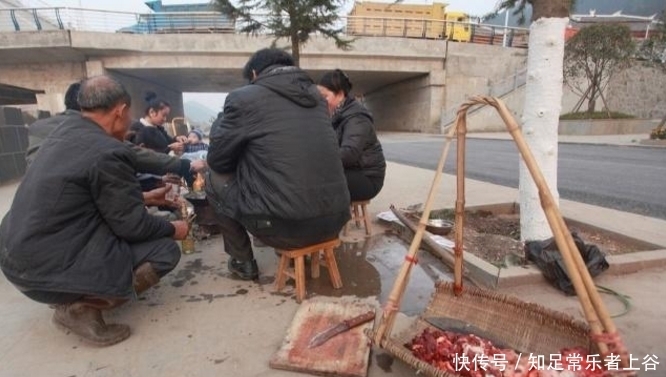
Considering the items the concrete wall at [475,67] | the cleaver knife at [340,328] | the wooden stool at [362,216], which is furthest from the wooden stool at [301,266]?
the concrete wall at [475,67]

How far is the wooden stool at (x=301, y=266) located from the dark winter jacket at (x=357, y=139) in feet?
2.92

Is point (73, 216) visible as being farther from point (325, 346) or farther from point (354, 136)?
point (354, 136)

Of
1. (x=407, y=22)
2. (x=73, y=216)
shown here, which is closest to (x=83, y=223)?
(x=73, y=216)

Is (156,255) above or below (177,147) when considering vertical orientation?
below

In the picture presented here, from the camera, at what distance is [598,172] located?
301 inches

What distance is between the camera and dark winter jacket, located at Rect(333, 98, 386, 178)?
3.38 m

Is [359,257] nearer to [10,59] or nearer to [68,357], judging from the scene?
[68,357]

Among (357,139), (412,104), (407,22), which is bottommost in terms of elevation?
(412,104)

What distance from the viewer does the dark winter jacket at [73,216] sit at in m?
1.96

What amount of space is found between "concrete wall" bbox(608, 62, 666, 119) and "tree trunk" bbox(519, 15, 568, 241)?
21.2 metres

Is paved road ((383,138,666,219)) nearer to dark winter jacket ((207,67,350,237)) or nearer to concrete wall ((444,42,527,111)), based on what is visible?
dark winter jacket ((207,67,350,237))

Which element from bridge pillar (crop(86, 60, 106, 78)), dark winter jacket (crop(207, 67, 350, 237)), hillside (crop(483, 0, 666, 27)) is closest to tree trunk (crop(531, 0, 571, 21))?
→ dark winter jacket (crop(207, 67, 350, 237))

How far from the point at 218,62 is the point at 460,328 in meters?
19.5

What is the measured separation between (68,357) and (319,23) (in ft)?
28.9
